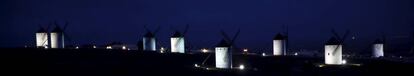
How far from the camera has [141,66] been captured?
5141 cm

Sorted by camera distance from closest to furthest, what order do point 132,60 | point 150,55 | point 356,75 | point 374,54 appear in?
point 356,75
point 132,60
point 150,55
point 374,54

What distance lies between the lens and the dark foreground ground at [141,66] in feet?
147

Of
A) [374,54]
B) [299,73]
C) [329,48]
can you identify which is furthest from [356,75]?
[374,54]

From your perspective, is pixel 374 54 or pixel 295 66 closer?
pixel 295 66

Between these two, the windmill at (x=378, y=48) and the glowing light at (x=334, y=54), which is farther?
the windmill at (x=378, y=48)

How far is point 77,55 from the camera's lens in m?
59.4

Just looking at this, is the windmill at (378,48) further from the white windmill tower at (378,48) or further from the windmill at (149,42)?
the windmill at (149,42)

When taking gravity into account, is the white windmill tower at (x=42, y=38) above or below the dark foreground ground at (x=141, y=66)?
above

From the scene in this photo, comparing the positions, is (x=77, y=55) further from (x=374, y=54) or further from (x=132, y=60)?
(x=374, y=54)

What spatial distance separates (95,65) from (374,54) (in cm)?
4718

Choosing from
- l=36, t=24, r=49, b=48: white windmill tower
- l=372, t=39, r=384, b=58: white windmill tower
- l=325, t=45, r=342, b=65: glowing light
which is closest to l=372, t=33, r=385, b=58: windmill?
l=372, t=39, r=384, b=58: white windmill tower

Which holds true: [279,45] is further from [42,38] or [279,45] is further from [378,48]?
[42,38]

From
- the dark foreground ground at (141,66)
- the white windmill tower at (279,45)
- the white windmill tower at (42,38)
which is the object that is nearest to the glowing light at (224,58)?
the dark foreground ground at (141,66)

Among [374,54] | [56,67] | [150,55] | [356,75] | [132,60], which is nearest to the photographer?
[56,67]
